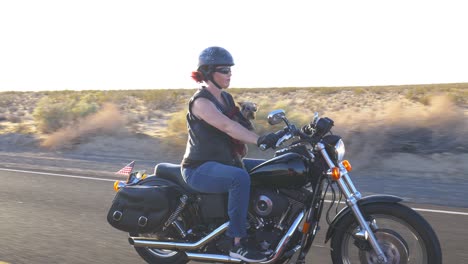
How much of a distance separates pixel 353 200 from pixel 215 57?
163cm

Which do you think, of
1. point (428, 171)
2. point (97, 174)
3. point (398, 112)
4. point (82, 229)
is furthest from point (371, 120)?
point (82, 229)

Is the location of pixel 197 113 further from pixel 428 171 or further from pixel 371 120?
pixel 371 120

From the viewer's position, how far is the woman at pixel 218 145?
497 cm

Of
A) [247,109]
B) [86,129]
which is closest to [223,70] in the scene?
[247,109]

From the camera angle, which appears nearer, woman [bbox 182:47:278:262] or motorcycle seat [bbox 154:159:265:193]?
woman [bbox 182:47:278:262]

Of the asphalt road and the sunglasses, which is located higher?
the sunglasses

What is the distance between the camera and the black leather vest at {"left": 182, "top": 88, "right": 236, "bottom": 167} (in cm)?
518

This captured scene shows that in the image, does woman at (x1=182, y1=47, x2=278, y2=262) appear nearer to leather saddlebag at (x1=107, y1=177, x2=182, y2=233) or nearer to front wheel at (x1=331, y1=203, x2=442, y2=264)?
leather saddlebag at (x1=107, y1=177, x2=182, y2=233)

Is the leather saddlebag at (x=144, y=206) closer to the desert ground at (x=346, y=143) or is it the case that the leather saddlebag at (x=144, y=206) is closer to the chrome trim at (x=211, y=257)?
the chrome trim at (x=211, y=257)

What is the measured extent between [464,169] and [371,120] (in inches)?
132

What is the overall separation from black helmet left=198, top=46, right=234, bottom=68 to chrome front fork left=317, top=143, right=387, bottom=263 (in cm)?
107

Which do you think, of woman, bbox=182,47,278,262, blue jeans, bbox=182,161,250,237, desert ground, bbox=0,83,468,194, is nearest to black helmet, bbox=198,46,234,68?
woman, bbox=182,47,278,262

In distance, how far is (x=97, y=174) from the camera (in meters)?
12.0

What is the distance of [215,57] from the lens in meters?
5.16
